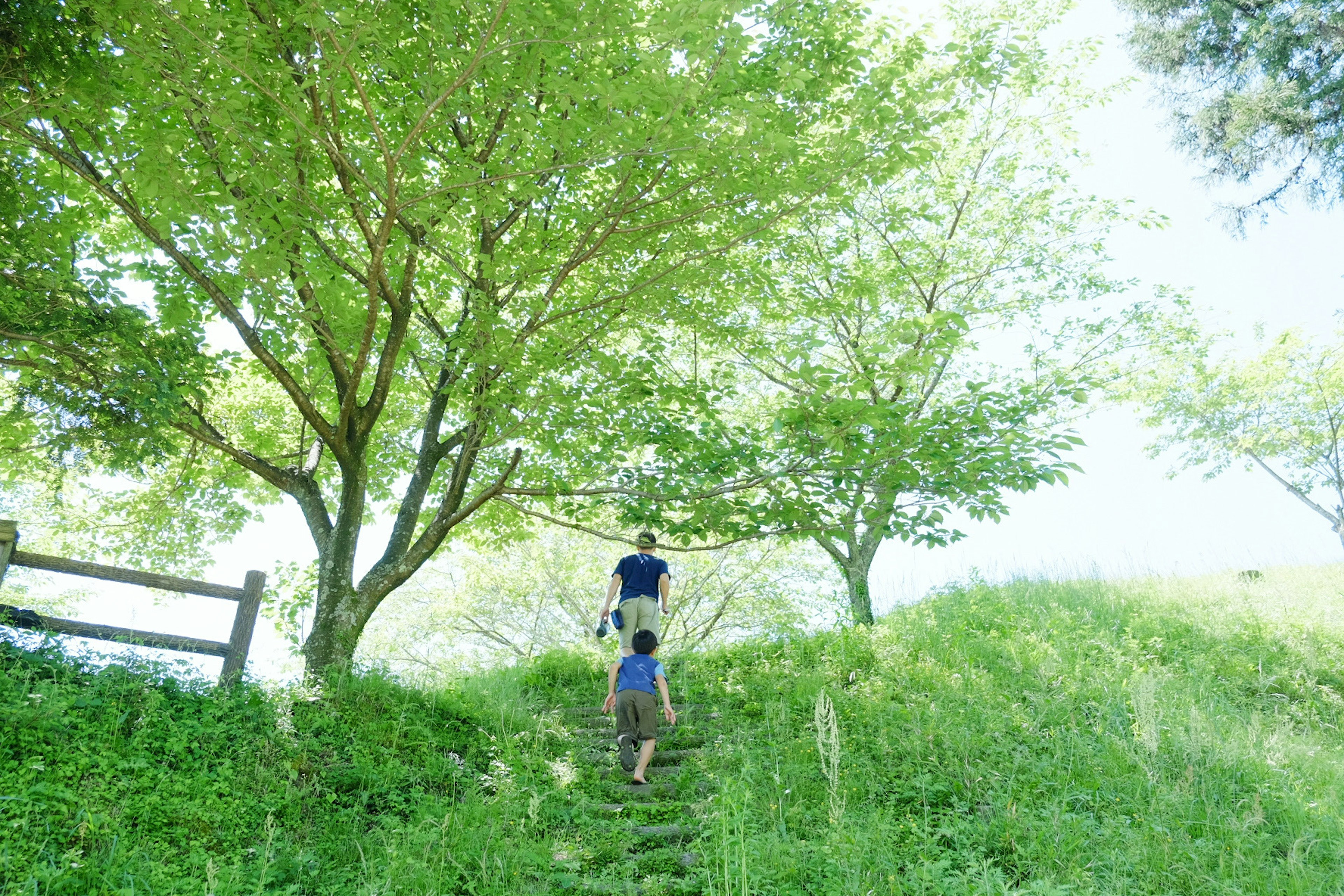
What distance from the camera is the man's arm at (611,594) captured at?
29.2 feet

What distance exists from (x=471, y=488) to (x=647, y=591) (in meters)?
4.43

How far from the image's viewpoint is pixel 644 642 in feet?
26.5

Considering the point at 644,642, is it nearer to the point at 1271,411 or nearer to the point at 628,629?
the point at 628,629

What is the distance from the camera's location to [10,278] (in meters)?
6.84

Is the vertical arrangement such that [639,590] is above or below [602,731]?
above

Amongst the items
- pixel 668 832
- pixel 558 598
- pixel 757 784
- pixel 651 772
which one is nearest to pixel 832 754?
pixel 668 832

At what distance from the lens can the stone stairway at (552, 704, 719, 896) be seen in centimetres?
565

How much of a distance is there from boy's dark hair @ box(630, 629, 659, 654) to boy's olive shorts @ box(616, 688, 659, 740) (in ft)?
1.33

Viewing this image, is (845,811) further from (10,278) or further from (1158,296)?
(1158,296)

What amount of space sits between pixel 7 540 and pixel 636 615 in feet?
20.2

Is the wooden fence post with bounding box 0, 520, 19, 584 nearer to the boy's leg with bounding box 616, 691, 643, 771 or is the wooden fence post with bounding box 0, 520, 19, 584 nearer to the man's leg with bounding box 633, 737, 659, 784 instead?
the boy's leg with bounding box 616, 691, 643, 771

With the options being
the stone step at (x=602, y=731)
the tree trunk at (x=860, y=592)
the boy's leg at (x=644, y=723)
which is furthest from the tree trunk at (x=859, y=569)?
the boy's leg at (x=644, y=723)

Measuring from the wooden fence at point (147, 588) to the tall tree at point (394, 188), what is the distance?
2.50 ft

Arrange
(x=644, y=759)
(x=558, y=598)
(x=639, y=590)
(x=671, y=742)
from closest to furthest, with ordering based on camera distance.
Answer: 1. (x=644, y=759)
2. (x=639, y=590)
3. (x=671, y=742)
4. (x=558, y=598)
